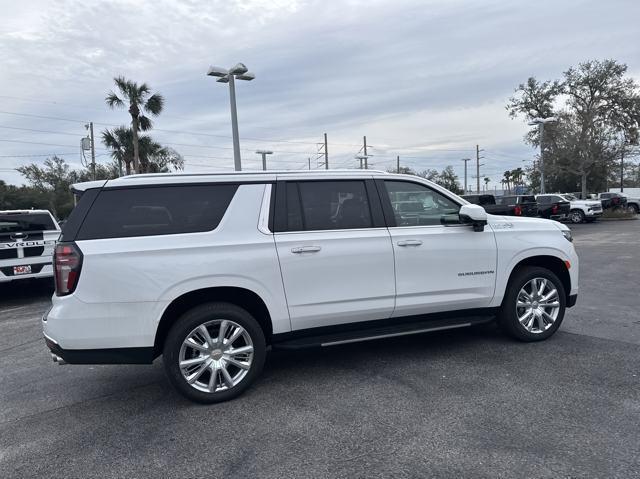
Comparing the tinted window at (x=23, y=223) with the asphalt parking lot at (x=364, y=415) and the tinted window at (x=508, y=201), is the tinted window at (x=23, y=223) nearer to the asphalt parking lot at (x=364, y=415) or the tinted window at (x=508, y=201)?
the asphalt parking lot at (x=364, y=415)

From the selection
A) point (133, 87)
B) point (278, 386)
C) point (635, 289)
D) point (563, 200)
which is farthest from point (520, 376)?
point (133, 87)

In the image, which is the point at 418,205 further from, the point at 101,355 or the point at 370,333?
the point at 101,355

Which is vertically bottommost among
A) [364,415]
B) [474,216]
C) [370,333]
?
[364,415]

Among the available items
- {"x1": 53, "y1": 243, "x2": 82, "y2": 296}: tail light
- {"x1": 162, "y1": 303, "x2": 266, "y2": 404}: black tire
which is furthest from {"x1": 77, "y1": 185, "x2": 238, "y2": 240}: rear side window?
{"x1": 162, "y1": 303, "x2": 266, "y2": 404}: black tire

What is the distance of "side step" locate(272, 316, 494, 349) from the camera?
4316 millimetres

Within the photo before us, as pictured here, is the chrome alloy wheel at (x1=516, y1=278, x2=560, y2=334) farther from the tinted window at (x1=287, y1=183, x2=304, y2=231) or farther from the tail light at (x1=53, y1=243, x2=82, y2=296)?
the tail light at (x1=53, y1=243, x2=82, y2=296)

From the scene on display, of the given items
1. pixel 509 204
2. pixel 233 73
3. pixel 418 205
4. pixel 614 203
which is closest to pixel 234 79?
pixel 233 73

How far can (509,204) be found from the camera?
78.6 ft

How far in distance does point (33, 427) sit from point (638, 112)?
44212 mm

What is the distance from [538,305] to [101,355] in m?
4.27

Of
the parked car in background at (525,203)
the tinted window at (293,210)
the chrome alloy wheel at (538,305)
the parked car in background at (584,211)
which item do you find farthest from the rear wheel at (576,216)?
the tinted window at (293,210)

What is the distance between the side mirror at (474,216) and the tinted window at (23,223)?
726cm

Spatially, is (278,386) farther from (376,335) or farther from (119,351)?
(119,351)

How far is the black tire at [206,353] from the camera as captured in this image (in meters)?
3.89
